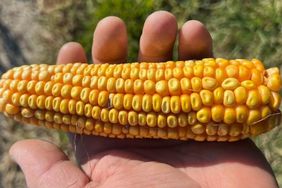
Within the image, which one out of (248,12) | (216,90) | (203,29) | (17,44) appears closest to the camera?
(216,90)

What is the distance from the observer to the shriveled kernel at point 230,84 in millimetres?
2502

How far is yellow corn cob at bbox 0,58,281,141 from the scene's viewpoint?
2.52 meters

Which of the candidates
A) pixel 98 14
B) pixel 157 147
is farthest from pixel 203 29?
pixel 98 14

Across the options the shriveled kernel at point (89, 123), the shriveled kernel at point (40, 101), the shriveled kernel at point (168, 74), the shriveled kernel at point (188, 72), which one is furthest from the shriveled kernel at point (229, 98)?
the shriveled kernel at point (40, 101)

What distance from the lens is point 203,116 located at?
2.55 metres

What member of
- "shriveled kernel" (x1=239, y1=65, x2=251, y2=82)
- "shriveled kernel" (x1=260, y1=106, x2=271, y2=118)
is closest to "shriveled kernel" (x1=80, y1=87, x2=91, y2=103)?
"shriveled kernel" (x1=239, y1=65, x2=251, y2=82)

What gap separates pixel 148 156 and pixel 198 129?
533 mm

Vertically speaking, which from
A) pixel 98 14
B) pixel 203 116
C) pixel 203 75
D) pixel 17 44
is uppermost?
pixel 203 75

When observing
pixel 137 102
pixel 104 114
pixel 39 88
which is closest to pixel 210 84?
pixel 137 102

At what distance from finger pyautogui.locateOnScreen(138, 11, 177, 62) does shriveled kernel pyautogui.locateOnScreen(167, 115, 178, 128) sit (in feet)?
2.09

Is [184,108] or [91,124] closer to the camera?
[184,108]

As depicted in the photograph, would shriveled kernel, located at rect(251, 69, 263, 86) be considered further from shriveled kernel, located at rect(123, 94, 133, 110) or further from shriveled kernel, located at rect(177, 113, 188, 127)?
shriveled kernel, located at rect(123, 94, 133, 110)

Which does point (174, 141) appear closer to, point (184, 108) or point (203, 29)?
point (184, 108)

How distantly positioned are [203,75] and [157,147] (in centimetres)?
72
